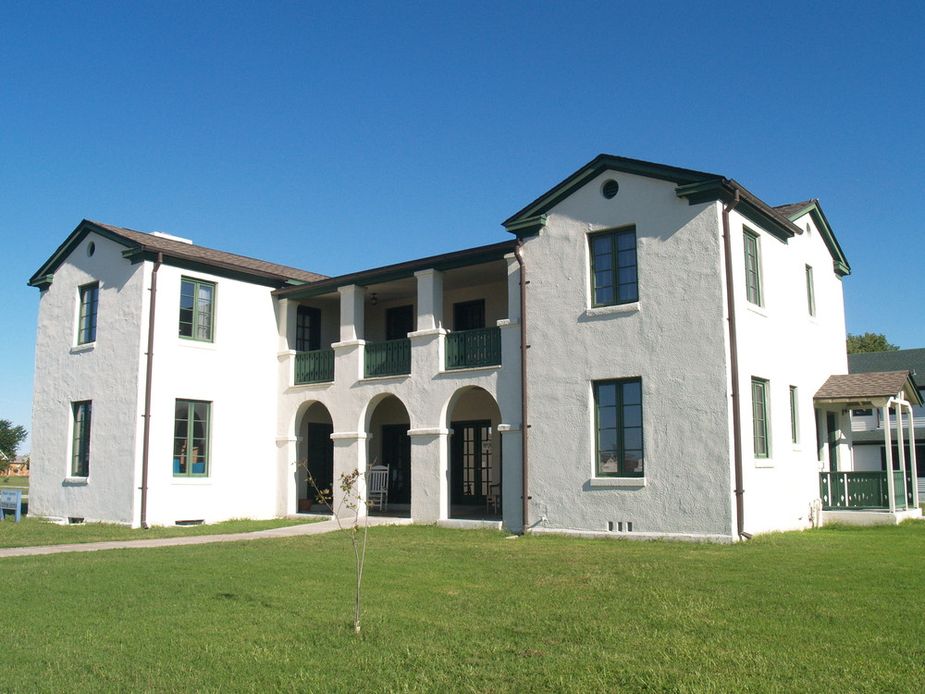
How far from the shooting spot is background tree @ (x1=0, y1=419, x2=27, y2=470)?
59.4 meters

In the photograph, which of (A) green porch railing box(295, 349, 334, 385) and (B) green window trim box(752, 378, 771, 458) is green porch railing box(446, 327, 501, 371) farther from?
(B) green window trim box(752, 378, 771, 458)

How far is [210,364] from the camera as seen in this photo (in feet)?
70.3

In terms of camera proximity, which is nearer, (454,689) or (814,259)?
(454,689)

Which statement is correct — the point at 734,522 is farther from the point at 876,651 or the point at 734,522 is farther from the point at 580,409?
the point at 876,651

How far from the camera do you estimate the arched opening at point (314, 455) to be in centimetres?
2358

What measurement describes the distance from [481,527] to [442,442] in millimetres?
2149

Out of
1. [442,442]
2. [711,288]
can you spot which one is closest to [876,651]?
[711,288]

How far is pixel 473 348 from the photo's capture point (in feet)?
63.8

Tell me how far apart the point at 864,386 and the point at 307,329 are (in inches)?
553

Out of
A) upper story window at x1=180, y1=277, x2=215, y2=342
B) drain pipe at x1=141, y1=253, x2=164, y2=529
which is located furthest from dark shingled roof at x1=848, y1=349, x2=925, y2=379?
drain pipe at x1=141, y1=253, x2=164, y2=529

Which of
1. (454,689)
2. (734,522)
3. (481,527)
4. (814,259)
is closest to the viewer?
(454,689)

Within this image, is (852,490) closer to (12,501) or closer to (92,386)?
(92,386)

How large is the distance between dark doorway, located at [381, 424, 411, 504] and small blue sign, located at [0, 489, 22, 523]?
9217 millimetres

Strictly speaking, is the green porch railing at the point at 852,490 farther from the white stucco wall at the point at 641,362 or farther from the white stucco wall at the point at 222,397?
the white stucco wall at the point at 222,397
